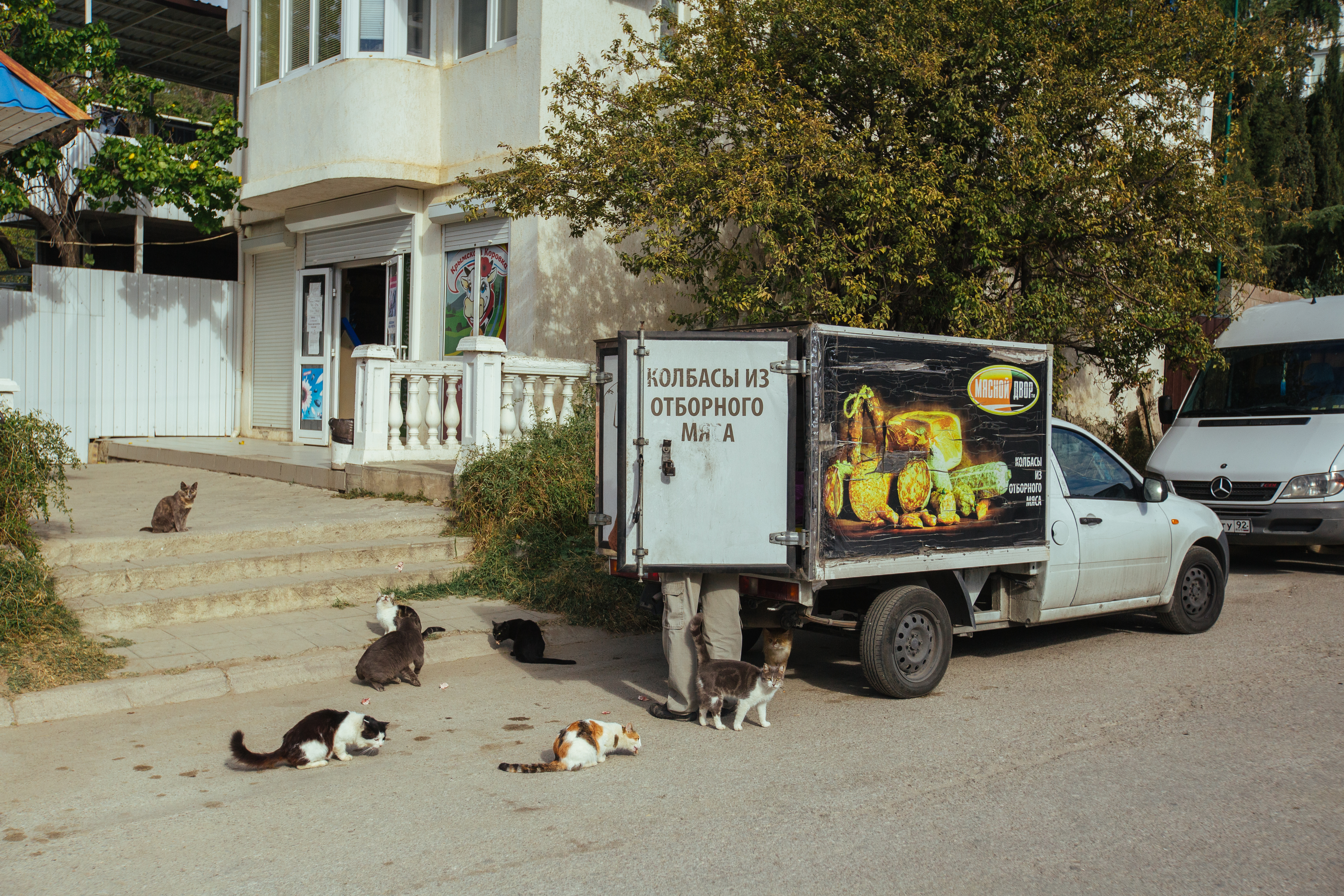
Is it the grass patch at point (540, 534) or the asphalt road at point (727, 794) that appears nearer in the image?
the asphalt road at point (727, 794)

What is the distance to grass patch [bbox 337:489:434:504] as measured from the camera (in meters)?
10.7

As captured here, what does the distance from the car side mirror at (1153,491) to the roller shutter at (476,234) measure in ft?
27.4

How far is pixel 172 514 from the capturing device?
878 centimetres

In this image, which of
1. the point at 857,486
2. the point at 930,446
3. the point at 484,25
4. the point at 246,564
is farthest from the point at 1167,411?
the point at 246,564

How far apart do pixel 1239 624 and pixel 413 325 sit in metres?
10.5

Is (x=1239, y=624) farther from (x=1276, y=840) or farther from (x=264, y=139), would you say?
(x=264, y=139)

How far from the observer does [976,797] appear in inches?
185

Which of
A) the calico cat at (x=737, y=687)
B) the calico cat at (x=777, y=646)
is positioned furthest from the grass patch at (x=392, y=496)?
the calico cat at (x=737, y=687)

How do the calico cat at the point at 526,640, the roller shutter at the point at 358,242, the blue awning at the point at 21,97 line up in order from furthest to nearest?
1. the roller shutter at the point at 358,242
2. the blue awning at the point at 21,97
3. the calico cat at the point at 526,640

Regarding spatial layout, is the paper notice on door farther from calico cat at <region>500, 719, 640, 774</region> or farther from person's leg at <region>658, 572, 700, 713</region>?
calico cat at <region>500, 719, 640, 774</region>

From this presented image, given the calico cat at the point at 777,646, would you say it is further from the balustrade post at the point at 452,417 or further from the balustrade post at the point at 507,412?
the balustrade post at the point at 452,417

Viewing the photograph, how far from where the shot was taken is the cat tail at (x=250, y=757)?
16.1ft

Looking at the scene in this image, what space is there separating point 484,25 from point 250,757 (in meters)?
11.4

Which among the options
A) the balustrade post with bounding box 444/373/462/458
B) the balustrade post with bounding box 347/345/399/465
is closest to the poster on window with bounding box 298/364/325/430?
the balustrade post with bounding box 444/373/462/458
